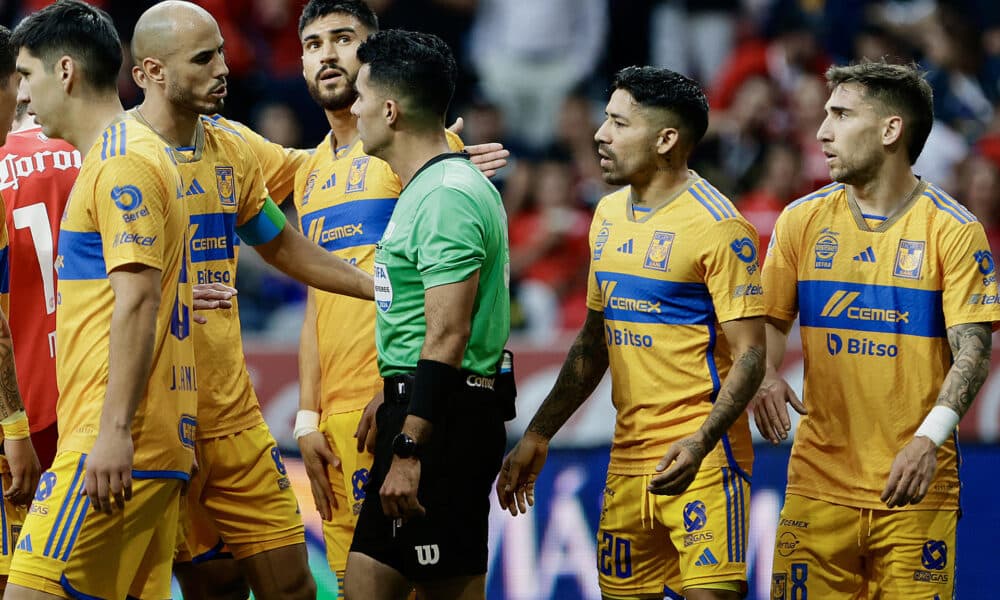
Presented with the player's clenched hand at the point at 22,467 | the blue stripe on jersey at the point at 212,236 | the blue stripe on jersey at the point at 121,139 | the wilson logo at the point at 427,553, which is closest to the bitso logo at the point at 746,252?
the wilson logo at the point at 427,553

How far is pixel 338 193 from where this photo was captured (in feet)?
19.8

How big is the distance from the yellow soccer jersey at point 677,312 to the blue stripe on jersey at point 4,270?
7.26 feet

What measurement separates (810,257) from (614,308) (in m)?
0.78

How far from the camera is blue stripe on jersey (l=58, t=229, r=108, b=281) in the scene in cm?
449

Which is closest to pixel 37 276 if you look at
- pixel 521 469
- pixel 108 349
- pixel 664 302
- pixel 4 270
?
pixel 4 270

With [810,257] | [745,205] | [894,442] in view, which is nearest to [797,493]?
[894,442]

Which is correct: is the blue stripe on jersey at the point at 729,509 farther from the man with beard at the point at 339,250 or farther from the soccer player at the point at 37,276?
the soccer player at the point at 37,276

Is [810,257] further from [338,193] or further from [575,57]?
[575,57]

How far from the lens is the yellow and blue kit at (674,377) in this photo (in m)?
5.26

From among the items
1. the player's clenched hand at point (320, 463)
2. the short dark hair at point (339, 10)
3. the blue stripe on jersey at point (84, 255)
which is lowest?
the player's clenched hand at point (320, 463)

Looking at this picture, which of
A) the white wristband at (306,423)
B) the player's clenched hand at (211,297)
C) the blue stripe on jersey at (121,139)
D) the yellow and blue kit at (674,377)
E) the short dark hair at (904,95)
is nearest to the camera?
the blue stripe on jersey at (121,139)

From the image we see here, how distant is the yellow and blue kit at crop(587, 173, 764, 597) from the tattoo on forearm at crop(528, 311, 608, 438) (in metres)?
0.17

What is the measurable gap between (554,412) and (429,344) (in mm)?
1157

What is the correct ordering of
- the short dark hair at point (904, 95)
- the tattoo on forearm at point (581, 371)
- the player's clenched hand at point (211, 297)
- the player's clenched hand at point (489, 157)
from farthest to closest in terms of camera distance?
the player's clenched hand at point (489, 157) < the tattoo on forearm at point (581, 371) < the short dark hair at point (904, 95) < the player's clenched hand at point (211, 297)
